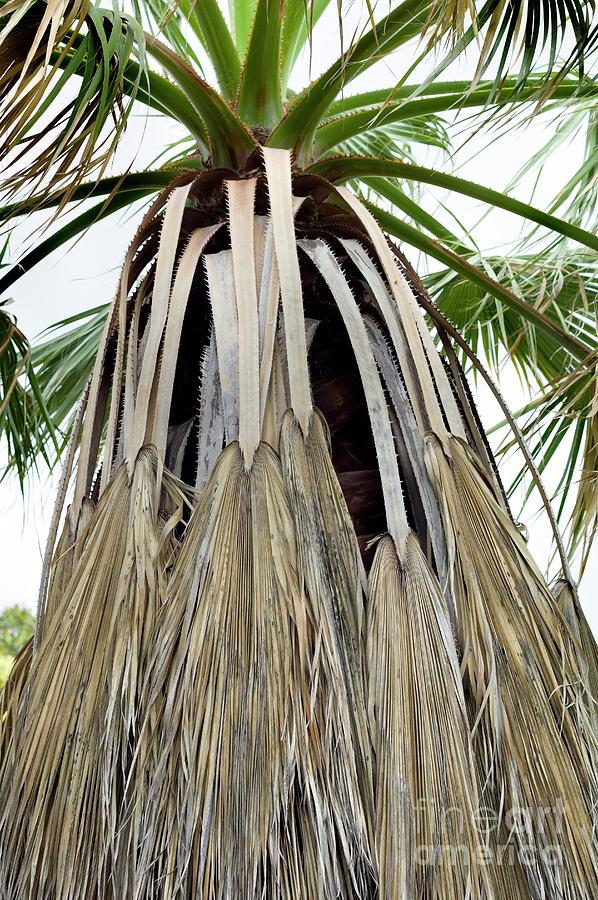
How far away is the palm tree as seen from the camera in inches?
45.2

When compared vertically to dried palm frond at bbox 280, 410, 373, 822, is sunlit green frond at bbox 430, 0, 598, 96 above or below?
above

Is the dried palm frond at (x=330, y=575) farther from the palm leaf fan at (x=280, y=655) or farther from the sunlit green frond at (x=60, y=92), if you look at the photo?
the sunlit green frond at (x=60, y=92)

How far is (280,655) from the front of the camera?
1208mm

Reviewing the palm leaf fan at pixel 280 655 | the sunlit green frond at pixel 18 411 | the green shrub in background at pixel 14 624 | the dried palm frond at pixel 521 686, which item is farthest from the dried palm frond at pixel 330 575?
the green shrub in background at pixel 14 624

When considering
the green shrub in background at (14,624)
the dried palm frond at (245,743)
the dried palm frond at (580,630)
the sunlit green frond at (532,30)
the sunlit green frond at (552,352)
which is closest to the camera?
the dried palm frond at (245,743)

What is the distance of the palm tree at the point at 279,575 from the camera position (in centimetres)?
115

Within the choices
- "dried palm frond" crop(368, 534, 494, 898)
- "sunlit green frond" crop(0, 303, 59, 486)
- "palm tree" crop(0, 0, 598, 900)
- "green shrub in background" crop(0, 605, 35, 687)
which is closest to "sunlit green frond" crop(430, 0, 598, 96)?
"palm tree" crop(0, 0, 598, 900)

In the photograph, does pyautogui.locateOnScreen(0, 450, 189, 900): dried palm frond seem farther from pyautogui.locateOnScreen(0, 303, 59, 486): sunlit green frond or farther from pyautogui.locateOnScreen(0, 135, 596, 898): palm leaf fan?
pyautogui.locateOnScreen(0, 303, 59, 486): sunlit green frond

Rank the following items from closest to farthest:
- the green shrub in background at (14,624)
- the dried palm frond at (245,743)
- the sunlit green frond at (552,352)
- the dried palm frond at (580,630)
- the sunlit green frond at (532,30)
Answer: the dried palm frond at (245,743) < the dried palm frond at (580,630) < the sunlit green frond at (532,30) < the sunlit green frond at (552,352) < the green shrub in background at (14,624)

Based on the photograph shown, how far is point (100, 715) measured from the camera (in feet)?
4.11

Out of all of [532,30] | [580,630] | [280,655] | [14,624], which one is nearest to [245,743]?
[280,655]

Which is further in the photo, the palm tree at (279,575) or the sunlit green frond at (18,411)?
the sunlit green frond at (18,411)

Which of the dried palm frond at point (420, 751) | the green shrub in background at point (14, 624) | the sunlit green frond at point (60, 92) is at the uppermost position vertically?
the green shrub in background at point (14, 624)

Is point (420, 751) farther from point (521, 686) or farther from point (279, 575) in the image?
point (279, 575)
